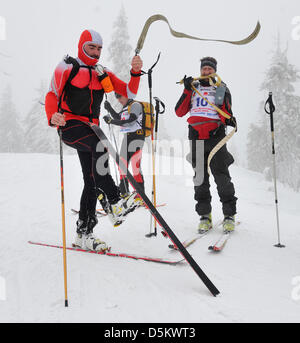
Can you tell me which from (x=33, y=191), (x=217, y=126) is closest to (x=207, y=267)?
(x=217, y=126)

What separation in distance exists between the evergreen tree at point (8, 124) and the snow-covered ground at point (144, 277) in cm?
3562

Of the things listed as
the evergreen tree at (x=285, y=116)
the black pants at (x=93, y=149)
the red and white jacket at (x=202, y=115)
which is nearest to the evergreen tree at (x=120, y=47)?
the evergreen tree at (x=285, y=116)

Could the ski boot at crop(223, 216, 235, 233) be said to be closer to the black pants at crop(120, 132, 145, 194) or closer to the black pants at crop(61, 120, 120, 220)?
the black pants at crop(61, 120, 120, 220)

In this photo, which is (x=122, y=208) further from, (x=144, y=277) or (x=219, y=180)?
(x=219, y=180)

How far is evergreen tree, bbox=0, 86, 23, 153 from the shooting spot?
37.4 meters

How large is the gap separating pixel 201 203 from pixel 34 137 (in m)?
32.5

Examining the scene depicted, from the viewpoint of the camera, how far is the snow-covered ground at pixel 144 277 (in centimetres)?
209

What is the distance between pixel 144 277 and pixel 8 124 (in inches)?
1602

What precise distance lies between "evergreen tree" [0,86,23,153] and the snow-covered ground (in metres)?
35.6

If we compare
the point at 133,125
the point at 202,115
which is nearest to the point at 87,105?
the point at 202,115

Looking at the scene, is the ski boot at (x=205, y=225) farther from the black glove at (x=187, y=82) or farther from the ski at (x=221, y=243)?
the black glove at (x=187, y=82)

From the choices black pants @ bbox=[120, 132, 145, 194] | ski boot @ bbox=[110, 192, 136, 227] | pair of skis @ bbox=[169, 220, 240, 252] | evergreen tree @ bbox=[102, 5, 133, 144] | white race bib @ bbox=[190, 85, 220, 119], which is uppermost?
evergreen tree @ bbox=[102, 5, 133, 144]

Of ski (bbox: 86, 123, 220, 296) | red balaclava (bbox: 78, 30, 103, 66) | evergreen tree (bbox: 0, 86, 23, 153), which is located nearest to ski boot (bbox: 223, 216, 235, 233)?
ski (bbox: 86, 123, 220, 296)

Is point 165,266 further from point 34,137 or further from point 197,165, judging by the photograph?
point 34,137
